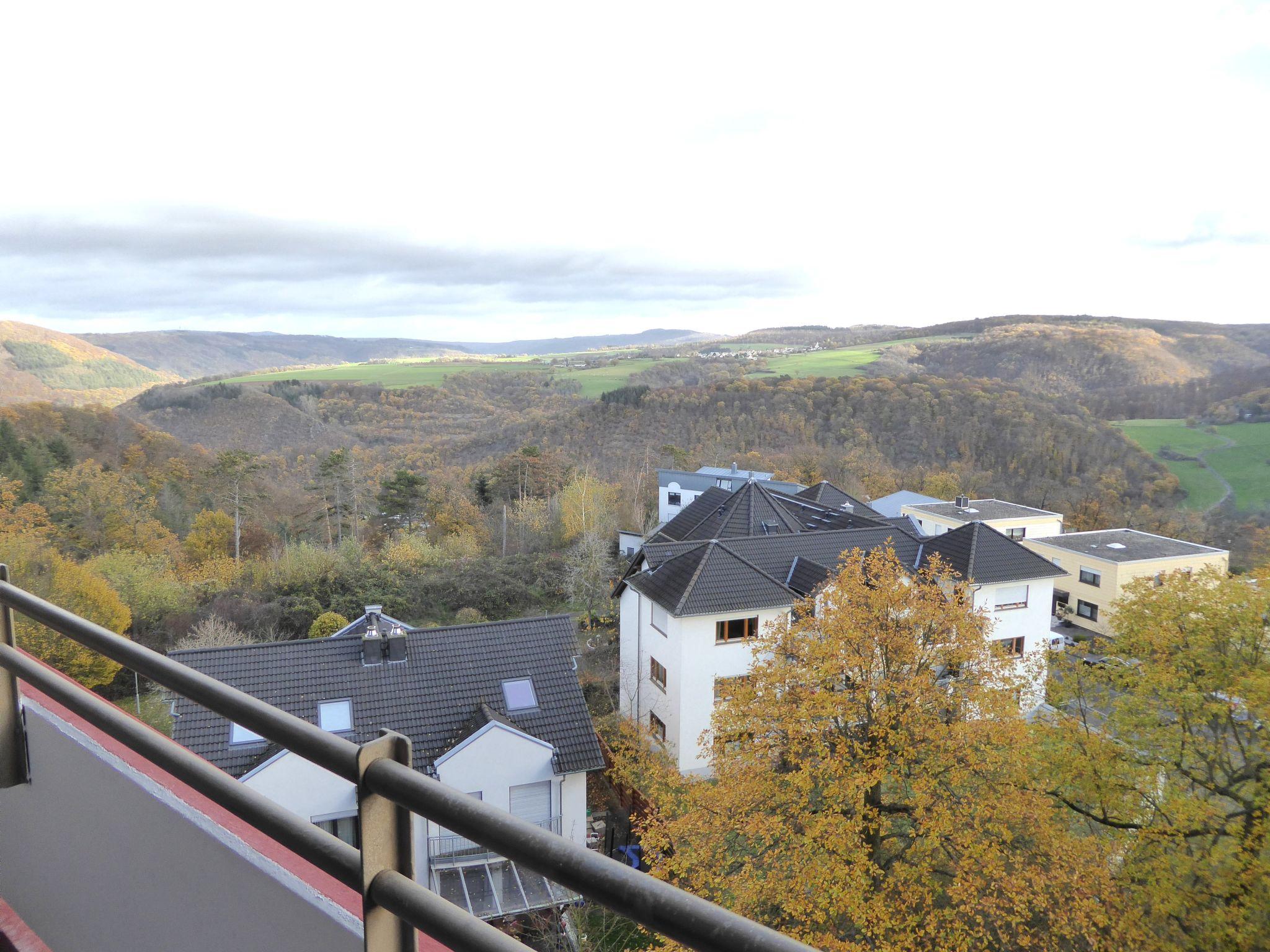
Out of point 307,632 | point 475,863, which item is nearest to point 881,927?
point 475,863

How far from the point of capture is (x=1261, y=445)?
54312mm

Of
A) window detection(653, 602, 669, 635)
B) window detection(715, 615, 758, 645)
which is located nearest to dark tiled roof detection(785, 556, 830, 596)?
window detection(715, 615, 758, 645)

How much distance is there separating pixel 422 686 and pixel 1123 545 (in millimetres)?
31617

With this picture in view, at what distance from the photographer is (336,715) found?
13188 mm

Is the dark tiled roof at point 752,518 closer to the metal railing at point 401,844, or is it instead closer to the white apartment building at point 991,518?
the white apartment building at point 991,518

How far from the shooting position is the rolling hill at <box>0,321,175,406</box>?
66.6 metres

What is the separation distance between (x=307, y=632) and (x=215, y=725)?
1241 centimetres

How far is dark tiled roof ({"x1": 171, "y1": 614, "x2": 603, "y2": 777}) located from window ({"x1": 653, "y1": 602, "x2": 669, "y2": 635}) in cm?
279

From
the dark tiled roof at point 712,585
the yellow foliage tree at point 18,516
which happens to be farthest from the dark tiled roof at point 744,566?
the yellow foliage tree at point 18,516

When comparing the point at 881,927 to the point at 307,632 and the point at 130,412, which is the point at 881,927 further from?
the point at 130,412

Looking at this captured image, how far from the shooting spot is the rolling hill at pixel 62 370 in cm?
6656

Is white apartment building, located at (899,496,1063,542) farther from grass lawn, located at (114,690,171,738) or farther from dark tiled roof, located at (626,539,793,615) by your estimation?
grass lawn, located at (114,690,171,738)

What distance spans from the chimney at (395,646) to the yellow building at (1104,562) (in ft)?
86.0

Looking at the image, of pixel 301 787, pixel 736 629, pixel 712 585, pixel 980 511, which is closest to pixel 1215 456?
pixel 980 511
